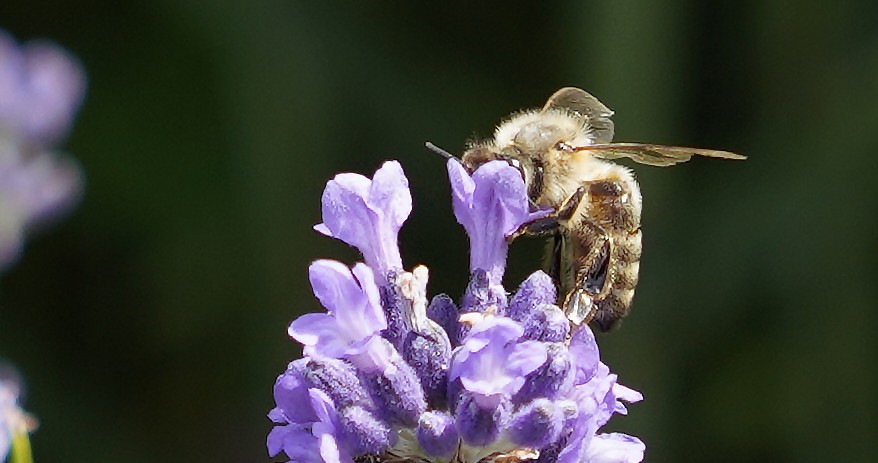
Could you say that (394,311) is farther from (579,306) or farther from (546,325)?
(579,306)

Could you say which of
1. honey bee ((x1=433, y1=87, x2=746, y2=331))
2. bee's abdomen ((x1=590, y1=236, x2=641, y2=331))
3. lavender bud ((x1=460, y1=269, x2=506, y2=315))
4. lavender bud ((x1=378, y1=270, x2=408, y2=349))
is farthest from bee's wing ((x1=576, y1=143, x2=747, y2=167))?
lavender bud ((x1=378, y1=270, x2=408, y2=349))

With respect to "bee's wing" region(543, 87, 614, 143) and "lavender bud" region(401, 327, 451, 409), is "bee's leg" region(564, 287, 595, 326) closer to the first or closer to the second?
"lavender bud" region(401, 327, 451, 409)

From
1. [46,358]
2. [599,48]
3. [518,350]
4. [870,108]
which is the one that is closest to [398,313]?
[518,350]

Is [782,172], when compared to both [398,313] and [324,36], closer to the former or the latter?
[324,36]

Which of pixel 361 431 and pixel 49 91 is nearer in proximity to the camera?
pixel 361 431

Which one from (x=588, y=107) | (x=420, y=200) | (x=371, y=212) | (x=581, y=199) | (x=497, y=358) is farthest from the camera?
(x=420, y=200)

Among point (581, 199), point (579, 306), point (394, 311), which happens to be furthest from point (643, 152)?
point (394, 311)
